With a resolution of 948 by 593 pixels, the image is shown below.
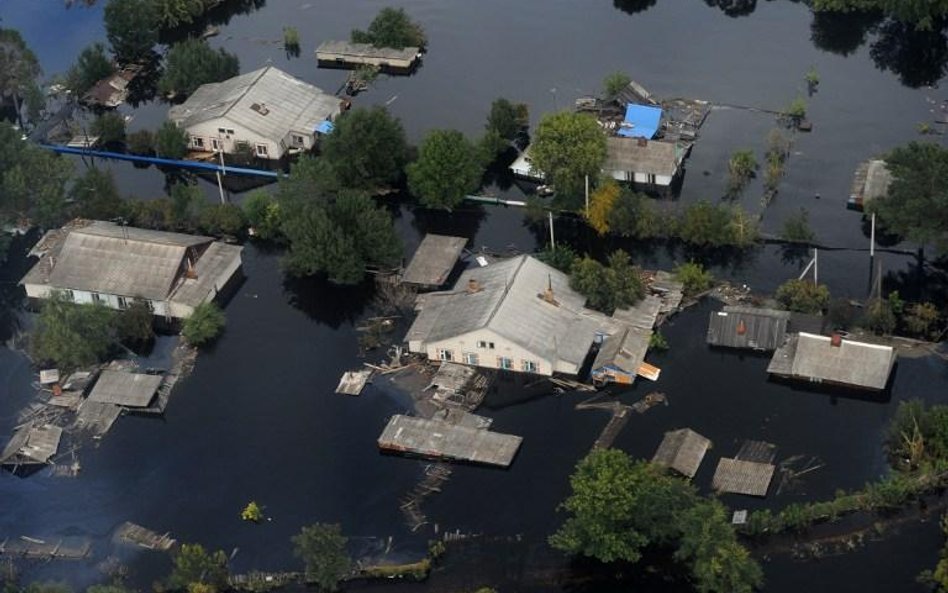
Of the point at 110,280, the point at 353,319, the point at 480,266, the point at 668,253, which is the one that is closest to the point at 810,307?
the point at 668,253

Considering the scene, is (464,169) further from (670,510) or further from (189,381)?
(670,510)

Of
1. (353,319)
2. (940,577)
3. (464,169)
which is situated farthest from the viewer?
(464,169)

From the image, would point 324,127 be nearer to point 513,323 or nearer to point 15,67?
point 15,67

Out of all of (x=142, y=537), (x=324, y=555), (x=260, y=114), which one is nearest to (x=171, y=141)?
(x=260, y=114)

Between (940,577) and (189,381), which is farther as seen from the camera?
(189,381)

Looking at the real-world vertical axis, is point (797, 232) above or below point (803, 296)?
below

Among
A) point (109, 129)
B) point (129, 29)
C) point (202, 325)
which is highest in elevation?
point (129, 29)


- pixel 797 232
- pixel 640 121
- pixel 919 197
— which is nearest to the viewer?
pixel 919 197

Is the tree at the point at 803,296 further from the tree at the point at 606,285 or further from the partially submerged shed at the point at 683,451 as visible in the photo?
the partially submerged shed at the point at 683,451
